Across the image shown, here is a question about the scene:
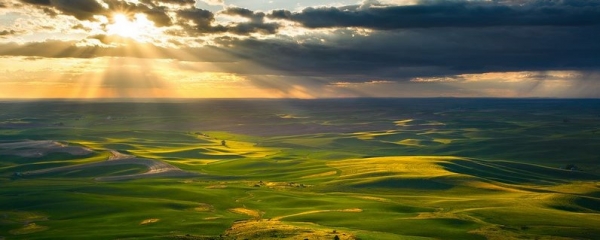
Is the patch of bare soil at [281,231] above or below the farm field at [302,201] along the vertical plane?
above

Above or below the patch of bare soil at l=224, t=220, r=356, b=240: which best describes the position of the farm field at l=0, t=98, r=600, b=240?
below

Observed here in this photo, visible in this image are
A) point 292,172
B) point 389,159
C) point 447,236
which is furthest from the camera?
point 389,159

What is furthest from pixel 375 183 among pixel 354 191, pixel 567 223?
pixel 567 223

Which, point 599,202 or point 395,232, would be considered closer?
point 395,232

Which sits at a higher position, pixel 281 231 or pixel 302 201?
pixel 281 231

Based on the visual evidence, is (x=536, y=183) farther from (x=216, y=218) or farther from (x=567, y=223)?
(x=216, y=218)

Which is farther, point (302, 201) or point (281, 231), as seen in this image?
point (302, 201)

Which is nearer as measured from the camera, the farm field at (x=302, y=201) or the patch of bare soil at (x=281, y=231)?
the patch of bare soil at (x=281, y=231)

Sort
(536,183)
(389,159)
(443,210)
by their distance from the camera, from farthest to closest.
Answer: (389,159) → (536,183) → (443,210)

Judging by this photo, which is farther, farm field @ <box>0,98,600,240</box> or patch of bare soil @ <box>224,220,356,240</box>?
farm field @ <box>0,98,600,240</box>
